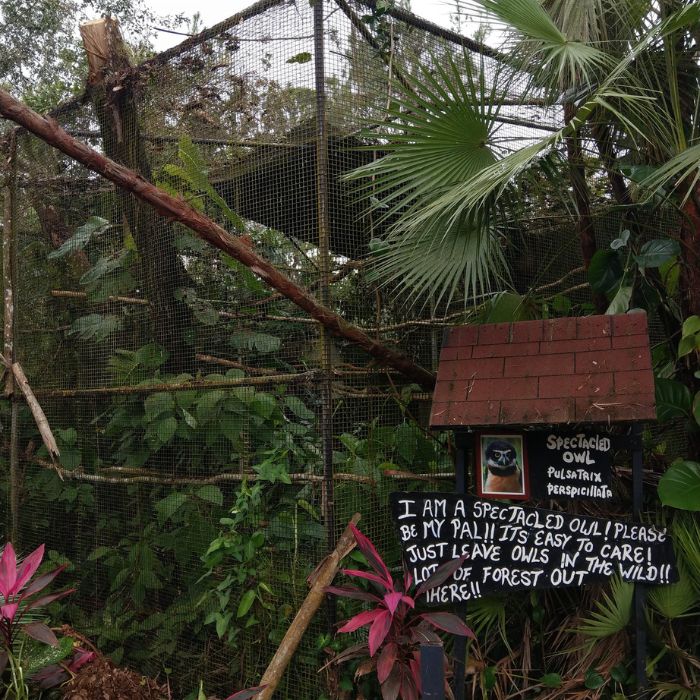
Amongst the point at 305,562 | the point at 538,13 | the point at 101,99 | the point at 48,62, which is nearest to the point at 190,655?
the point at 305,562

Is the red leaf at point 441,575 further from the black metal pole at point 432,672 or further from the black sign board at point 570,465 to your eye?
the black metal pole at point 432,672

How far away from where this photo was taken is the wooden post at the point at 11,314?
482cm

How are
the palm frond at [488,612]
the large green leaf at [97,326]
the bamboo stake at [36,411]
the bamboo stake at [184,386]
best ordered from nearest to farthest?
the palm frond at [488,612]
the bamboo stake at [184,386]
the bamboo stake at [36,411]
the large green leaf at [97,326]

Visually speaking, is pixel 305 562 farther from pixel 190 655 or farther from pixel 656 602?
pixel 656 602

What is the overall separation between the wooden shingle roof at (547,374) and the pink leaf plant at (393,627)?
0.66m

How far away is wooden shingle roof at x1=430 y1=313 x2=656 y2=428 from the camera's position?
2938mm

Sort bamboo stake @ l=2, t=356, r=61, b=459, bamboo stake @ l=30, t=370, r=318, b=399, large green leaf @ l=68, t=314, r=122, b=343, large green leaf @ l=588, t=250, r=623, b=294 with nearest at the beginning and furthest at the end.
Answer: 1. bamboo stake @ l=30, t=370, r=318, b=399
2. large green leaf @ l=588, t=250, r=623, b=294
3. bamboo stake @ l=2, t=356, r=61, b=459
4. large green leaf @ l=68, t=314, r=122, b=343

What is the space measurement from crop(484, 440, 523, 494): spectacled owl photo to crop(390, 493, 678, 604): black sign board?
108 mm

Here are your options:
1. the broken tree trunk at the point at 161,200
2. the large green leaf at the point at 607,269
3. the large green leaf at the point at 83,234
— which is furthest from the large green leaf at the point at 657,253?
the large green leaf at the point at 83,234

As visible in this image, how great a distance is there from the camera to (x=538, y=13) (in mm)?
3398

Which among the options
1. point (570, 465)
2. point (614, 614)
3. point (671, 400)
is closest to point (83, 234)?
point (570, 465)

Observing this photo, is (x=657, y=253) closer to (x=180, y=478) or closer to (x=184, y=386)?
(x=184, y=386)

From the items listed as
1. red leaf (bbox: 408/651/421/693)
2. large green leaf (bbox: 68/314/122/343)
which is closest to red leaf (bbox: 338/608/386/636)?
red leaf (bbox: 408/651/421/693)

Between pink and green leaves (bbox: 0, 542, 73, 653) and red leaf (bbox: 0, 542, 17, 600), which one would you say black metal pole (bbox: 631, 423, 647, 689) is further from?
red leaf (bbox: 0, 542, 17, 600)
